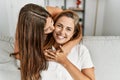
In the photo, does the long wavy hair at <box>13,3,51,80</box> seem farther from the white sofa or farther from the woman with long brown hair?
the white sofa

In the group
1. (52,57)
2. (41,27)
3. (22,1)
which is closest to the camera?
(41,27)

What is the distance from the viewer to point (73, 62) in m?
1.19

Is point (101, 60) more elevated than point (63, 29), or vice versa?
point (63, 29)

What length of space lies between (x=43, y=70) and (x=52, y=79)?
3.2 inches

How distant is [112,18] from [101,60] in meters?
1.38

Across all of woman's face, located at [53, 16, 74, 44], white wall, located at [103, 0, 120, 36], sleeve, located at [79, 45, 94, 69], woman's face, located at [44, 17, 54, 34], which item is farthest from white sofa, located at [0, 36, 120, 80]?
white wall, located at [103, 0, 120, 36]

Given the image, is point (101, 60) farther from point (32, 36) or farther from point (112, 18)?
point (112, 18)

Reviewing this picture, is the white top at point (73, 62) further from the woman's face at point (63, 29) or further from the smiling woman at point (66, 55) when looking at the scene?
the woman's face at point (63, 29)

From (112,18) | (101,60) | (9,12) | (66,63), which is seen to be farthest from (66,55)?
(9,12)

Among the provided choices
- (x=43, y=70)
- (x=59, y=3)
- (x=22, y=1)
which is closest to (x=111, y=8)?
(x=59, y=3)

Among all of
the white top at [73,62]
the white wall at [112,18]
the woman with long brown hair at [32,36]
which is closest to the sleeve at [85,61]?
the white top at [73,62]

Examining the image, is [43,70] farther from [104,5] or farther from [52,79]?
[104,5]

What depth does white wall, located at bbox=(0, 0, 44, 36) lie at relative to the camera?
262 cm

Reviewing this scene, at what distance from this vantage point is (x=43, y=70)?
1.15m
